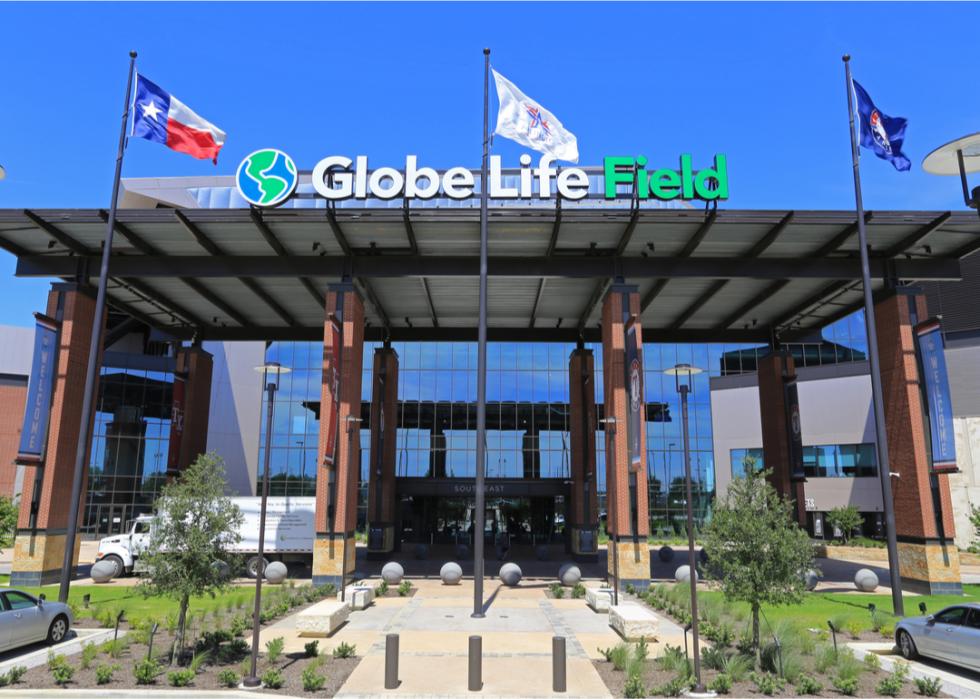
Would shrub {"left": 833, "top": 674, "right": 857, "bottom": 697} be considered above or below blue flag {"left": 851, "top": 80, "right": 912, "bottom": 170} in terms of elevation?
below

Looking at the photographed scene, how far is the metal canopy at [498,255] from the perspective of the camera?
87.4 feet

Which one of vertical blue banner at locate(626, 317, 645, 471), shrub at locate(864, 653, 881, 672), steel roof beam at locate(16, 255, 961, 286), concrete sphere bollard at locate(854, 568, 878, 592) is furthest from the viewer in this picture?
steel roof beam at locate(16, 255, 961, 286)

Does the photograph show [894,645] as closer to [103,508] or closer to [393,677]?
[393,677]

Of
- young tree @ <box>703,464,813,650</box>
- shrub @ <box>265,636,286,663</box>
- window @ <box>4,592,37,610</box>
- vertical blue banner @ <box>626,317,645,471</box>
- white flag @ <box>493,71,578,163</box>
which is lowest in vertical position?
shrub @ <box>265,636,286,663</box>

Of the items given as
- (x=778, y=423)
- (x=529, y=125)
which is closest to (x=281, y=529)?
(x=529, y=125)

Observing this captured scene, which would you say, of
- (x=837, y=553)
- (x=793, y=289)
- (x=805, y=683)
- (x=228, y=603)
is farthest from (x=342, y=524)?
(x=837, y=553)

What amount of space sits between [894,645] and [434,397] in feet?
137

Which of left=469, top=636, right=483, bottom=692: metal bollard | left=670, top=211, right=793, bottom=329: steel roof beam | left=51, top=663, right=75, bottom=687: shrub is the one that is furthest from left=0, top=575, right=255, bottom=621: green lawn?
left=670, top=211, right=793, bottom=329: steel roof beam

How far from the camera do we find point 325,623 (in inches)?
724

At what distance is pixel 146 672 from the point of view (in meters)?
13.4

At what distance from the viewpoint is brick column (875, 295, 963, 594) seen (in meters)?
26.5

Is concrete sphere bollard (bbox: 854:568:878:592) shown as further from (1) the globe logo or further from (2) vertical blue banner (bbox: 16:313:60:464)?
(2) vertical blue banner (bbox: 16:313:60:464)

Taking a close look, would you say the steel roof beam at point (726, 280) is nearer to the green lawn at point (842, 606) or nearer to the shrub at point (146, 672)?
the green lawn at point (842, 606)

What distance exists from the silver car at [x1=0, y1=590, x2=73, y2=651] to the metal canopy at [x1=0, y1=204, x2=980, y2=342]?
48.8 feet
